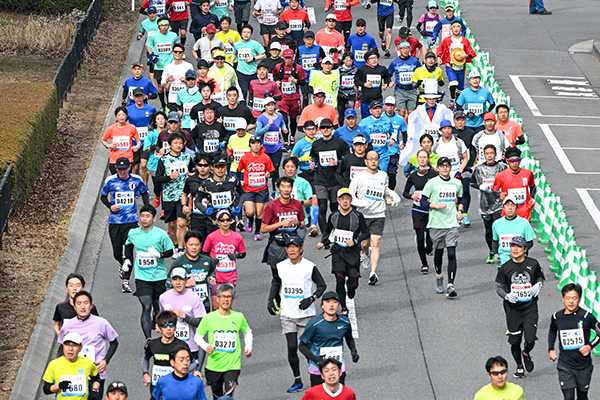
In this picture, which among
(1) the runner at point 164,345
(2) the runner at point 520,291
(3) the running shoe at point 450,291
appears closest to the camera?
(1) the runner at point 164,345

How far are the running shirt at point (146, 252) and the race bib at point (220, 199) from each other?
5.58ft

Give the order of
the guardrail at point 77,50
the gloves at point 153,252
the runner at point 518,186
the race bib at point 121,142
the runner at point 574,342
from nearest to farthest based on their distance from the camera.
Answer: the runner at point 574,342
the gloves at point 153,252
the runner at point 518,186
the race bib at point 121,142
the guardrail at point 77,50

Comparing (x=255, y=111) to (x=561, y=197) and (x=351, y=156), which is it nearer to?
(x=351, y=156)

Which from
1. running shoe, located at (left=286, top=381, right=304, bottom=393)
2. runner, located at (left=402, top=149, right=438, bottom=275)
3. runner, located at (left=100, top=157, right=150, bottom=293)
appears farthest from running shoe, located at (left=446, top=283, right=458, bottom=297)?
runner, located at (left=100, top=157, right=150, bottom=293)

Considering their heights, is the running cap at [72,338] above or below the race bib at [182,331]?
above

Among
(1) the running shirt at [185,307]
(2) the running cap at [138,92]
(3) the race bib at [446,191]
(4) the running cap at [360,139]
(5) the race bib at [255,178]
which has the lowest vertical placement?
(5) the race bib at [255,178]

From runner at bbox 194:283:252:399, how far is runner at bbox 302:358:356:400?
5.79 feet

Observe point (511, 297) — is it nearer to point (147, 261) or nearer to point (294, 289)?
point (294, 289)

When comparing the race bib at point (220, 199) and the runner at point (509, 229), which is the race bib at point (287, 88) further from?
the runner at point (509, 229)

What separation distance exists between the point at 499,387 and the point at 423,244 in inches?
248

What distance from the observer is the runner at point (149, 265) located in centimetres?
1611

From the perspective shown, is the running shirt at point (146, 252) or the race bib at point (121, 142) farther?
the race bib at point (121, 142)

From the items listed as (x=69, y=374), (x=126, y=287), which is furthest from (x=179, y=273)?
(x=126, y=287)

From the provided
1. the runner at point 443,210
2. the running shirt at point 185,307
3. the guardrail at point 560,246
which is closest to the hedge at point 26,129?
the running shirt at point 185,307
